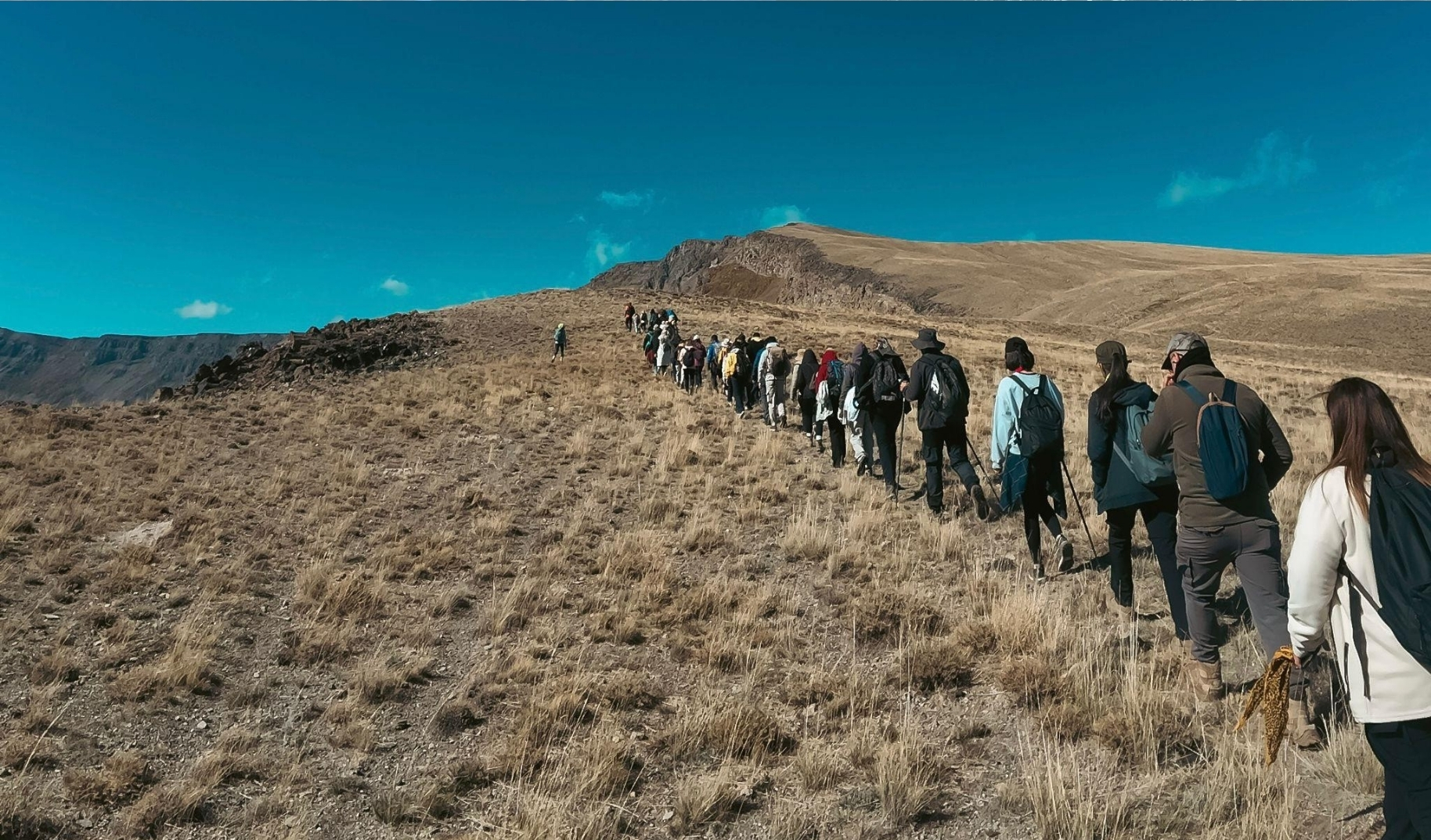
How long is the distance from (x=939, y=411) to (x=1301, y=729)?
4446 mm

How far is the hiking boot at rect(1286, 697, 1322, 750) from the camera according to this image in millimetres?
3607

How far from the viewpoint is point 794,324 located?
3853 cm

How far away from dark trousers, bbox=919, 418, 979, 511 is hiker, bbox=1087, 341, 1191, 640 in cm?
244

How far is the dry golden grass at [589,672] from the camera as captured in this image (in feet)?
11.7

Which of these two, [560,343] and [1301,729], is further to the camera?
[560,343]

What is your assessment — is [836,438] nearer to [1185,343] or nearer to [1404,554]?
[1185,343]

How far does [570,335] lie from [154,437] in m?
22.0

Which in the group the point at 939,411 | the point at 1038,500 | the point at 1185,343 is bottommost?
the point at 1038,500

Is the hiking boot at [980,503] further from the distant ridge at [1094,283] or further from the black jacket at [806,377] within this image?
the distant ridge at [1094,283]

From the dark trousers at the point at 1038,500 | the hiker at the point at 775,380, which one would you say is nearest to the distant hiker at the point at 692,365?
the hiker at the point at 775,380

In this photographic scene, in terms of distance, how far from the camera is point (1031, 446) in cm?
625

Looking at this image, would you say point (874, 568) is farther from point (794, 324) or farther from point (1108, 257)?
point (1108, 257)

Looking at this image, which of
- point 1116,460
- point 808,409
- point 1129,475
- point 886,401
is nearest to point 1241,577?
point 1129,475

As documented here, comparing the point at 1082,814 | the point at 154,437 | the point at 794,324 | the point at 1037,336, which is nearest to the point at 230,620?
the point at 1082,814
